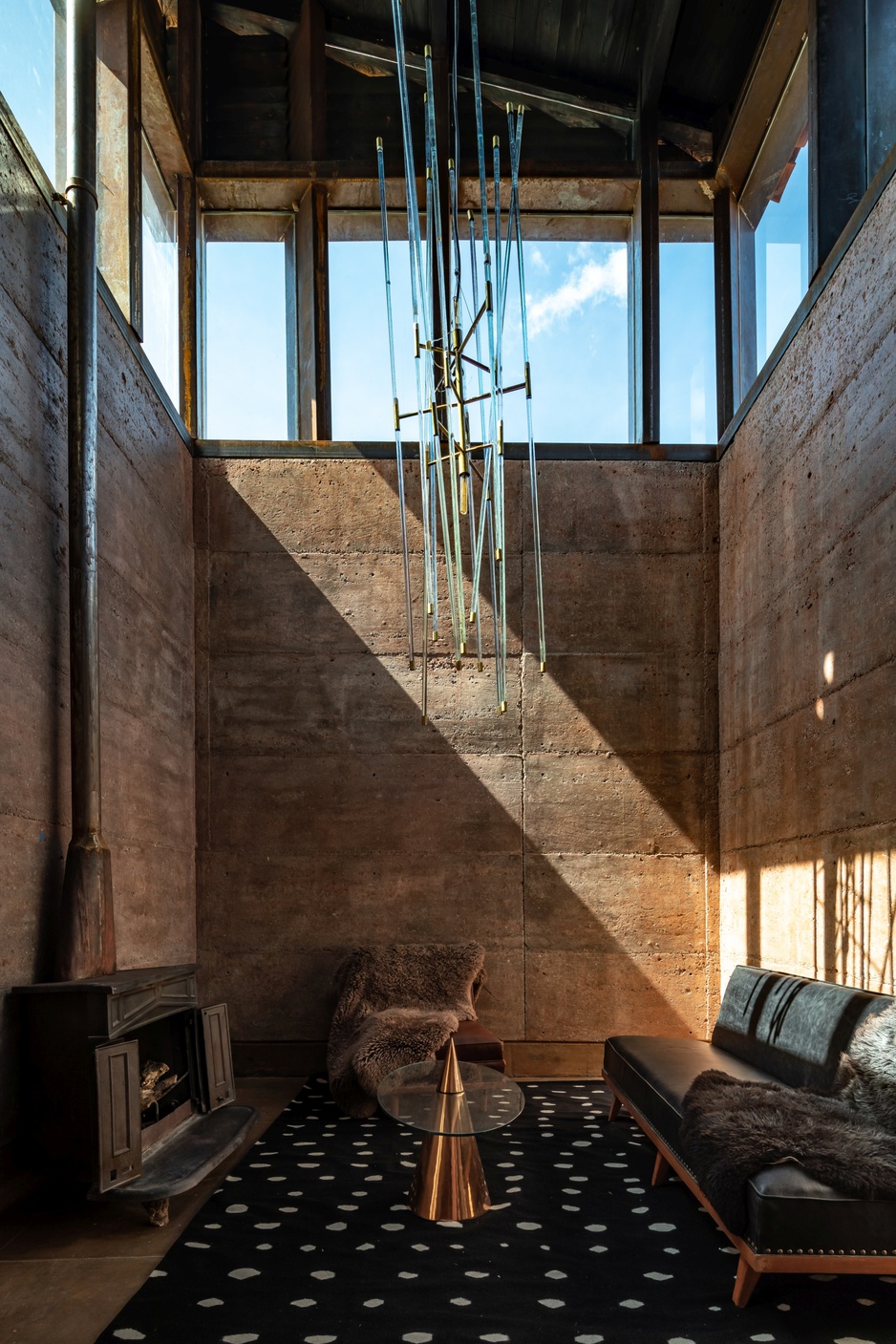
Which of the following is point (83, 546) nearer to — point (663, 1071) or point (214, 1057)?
point (214, 1057)

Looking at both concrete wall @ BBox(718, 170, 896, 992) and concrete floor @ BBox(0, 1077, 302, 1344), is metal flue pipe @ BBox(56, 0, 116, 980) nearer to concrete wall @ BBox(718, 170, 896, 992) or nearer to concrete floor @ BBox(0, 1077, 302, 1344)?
concrete floor @ BBox(0, 1077, 302, 1344)

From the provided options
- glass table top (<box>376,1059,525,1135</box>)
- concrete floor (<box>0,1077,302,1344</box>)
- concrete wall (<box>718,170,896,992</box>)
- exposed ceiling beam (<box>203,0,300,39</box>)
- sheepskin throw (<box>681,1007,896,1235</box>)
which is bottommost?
concrete floor (<box>0,1077,302,1344</box>)

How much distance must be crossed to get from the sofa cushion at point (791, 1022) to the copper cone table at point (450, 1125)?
3.35 feet

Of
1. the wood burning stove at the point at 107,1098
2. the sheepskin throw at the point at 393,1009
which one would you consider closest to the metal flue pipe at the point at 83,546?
the wood burning stove at the point at 107,1098

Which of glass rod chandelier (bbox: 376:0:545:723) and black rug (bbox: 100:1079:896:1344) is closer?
black rug (bbox: 100:1079:896:1344)

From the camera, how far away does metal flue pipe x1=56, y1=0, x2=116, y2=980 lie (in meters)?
4.23

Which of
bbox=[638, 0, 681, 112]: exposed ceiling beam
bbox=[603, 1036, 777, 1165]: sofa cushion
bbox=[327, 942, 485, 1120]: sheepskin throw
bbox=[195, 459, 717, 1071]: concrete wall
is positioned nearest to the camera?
bbox=[603, 1036, 777, 1165]: sofa cushion

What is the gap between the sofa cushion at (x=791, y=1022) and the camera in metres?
3.75

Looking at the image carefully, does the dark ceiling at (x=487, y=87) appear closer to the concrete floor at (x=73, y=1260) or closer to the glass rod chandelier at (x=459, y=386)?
the glass rod chandelier at (x=459, y=386)

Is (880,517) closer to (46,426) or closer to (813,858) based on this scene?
(813,858)

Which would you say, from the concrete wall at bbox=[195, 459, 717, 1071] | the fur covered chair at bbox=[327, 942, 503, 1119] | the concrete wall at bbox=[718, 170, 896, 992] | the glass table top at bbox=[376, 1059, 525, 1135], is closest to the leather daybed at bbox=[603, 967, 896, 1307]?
the concrete wall at bbox=[718, 170, 896, 992]

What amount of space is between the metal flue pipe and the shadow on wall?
2967 mm

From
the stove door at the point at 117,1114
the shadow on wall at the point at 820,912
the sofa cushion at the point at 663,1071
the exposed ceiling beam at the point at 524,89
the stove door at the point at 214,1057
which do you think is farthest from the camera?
the exposed ceiling beam at the point at 524,89

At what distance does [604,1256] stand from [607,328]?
542 centimetres
